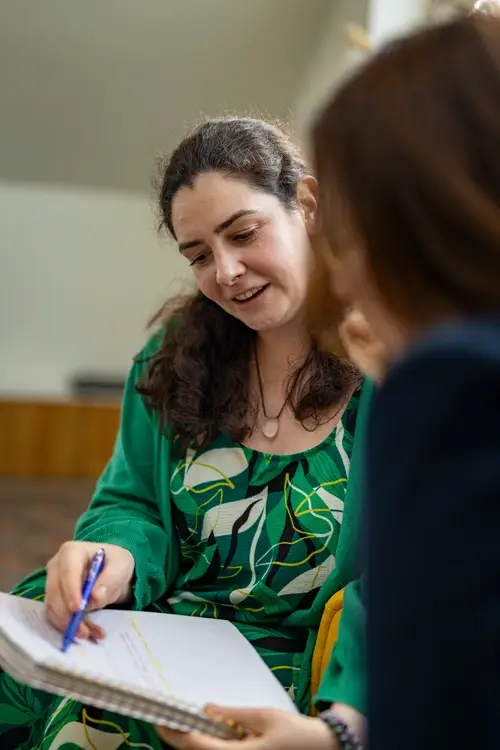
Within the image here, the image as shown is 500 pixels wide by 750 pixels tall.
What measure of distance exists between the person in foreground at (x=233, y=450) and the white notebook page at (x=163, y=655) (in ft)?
0.22

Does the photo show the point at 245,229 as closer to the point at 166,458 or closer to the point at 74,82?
the point at 166,458

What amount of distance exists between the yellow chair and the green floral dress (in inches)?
1.6

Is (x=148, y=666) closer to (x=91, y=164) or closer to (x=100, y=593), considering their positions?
(x=100, y=593)

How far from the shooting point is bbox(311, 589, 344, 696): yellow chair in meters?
1.08

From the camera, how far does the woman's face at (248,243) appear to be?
4.19ft

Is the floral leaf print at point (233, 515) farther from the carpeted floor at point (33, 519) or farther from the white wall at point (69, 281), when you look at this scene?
the white wall at point (69, 281)

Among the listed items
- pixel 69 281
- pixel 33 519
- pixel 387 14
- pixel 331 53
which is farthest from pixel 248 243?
pixel 69 281

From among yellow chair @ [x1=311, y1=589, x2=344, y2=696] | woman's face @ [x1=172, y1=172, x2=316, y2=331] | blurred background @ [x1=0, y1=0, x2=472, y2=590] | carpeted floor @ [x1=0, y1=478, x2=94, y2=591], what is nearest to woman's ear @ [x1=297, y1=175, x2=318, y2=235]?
woman's face @ [x1=172, y1=172, x2=316, y2=331]

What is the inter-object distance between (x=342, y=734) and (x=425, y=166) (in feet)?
1.77

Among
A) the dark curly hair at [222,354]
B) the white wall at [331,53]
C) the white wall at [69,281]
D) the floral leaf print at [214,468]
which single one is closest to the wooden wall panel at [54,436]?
the white wall at [69,281]

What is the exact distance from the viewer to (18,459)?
5680 mm

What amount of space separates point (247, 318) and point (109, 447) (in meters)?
4.49

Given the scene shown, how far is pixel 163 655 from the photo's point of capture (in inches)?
38.1

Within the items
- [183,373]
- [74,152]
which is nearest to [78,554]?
[183,373]
